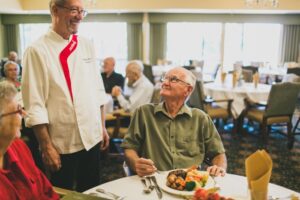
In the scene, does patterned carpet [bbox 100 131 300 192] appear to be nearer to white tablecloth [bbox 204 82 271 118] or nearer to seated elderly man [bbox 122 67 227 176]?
white tablecloth [bbox 204 82 271 118]

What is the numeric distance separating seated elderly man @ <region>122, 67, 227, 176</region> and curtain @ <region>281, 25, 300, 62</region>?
28.1ft

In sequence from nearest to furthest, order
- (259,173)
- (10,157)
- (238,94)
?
(259,173) < (10,157) < (238,94)

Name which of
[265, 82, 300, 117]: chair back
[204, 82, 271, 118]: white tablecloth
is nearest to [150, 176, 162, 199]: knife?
[265, 82, 300, 117]: chair back

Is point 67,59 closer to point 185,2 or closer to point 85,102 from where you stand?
point 85,102

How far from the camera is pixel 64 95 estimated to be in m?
1.69

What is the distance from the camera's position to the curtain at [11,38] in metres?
9.90

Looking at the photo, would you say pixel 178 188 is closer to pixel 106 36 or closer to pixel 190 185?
pixel 190 185

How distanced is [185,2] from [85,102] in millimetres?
7135

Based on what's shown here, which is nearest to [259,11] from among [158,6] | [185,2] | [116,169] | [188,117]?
[185,2]

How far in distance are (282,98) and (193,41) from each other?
6.49 metres

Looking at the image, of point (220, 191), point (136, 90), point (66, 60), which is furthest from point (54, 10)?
point (136, 90)

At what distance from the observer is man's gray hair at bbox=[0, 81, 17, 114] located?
117cm

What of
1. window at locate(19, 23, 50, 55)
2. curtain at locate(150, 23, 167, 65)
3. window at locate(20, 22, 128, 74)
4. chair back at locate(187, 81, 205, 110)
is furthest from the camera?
window at locate(19, 23, 50, 55)

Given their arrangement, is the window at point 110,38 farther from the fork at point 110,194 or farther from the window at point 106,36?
the fork at point 110,194
